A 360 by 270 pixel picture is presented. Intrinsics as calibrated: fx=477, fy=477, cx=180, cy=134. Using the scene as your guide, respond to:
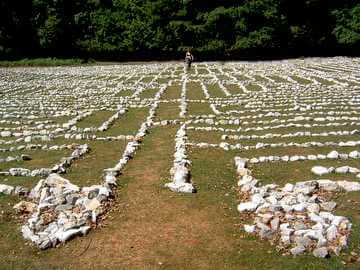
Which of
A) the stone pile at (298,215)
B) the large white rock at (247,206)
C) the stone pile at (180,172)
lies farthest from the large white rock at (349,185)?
the stone pile at (180,172)

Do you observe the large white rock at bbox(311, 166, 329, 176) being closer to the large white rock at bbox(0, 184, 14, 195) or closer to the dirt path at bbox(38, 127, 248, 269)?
the dirt path at bbox(38, 127, 248, 269)

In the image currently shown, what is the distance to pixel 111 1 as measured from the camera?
58.9 metres

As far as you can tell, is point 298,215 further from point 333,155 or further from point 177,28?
point 177,28

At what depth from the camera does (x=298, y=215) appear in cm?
966

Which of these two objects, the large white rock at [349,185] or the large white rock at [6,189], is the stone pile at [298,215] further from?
the large white rock at [6,189]

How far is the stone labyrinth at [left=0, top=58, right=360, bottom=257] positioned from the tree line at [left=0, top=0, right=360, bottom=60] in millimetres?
20582

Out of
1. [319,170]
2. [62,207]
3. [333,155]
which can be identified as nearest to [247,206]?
[319,170]

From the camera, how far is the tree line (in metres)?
53.4

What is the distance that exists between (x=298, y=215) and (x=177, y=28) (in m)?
45.5

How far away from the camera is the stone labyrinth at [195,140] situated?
385 inches

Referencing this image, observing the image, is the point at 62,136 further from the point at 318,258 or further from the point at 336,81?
the point at 336,81

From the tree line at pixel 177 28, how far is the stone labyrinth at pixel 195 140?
2058 cm

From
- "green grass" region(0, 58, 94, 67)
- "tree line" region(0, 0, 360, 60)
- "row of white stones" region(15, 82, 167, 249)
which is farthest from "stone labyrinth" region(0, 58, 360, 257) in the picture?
"tree line" region(0, 0, 360, 60)

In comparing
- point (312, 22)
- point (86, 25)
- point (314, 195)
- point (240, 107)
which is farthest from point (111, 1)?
point (314, 195)
